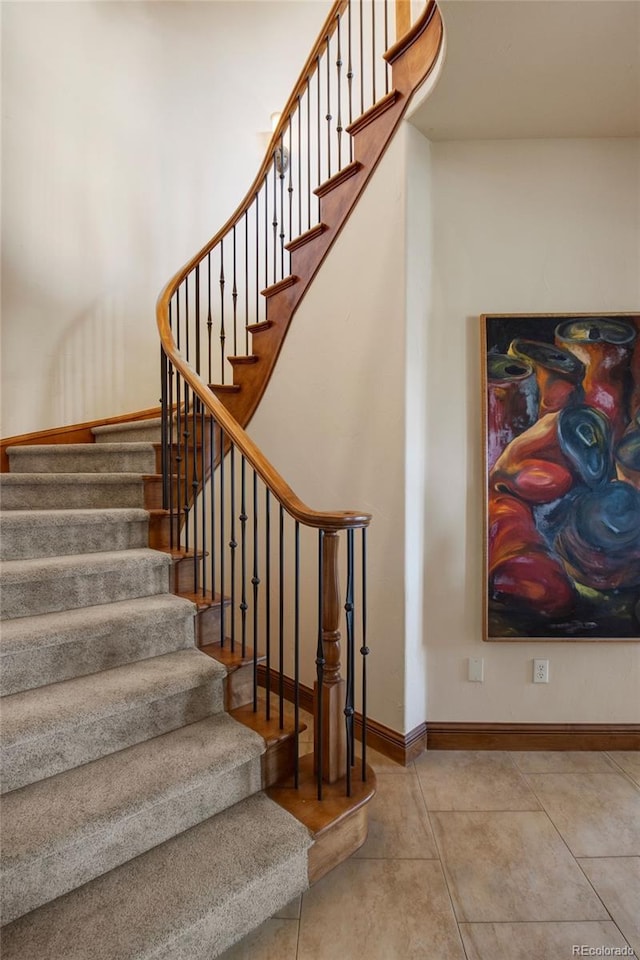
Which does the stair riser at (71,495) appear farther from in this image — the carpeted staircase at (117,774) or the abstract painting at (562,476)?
the abstract painting at (562,476)

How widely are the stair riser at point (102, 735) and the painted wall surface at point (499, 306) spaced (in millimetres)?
1073

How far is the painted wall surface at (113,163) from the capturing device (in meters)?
3.08

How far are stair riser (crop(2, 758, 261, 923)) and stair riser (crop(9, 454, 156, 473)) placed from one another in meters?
1.65

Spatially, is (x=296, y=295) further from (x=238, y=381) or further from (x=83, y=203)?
(x=83, y=203)

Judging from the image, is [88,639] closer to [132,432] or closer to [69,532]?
[69,532]

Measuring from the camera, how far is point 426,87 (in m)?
1.87

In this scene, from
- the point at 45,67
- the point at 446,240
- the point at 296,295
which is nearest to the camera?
the point at 446,240

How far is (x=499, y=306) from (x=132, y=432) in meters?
2.25

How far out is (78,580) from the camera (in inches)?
73.0

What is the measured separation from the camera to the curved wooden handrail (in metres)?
1.53

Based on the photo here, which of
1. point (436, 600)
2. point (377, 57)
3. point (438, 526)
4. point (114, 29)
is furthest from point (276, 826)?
point (114, 29)

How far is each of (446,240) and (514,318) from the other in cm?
48

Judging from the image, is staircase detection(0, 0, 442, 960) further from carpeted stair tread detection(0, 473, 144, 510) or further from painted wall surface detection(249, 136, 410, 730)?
painted wall surface detection(249, 136, 410, 730)

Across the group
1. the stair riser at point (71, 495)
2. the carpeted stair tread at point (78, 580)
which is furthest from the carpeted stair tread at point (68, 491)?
the carpeted stair tread at point (78, 580)
